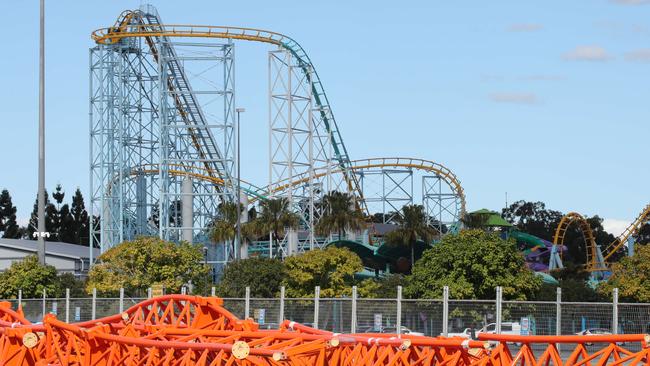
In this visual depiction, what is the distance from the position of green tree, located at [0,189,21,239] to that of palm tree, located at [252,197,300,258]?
175ft

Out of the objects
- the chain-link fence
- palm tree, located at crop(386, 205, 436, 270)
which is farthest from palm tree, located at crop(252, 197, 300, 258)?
the chain-link fence

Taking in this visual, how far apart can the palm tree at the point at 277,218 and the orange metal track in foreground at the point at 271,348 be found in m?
47.9

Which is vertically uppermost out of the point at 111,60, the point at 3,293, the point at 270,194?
the point at 111,60

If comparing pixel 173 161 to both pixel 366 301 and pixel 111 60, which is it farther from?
pixel 366 301

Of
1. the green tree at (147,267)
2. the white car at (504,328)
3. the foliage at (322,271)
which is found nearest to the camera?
the white car at (504,328)

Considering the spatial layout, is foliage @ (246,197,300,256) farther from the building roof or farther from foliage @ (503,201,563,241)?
foliage @ (503,201,563,241)

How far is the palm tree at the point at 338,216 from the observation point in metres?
68.9

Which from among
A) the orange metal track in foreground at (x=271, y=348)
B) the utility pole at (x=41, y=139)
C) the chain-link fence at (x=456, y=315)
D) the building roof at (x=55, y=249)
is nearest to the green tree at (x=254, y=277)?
the utility pole at (x=41, y=139)

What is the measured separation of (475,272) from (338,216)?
26.4 m

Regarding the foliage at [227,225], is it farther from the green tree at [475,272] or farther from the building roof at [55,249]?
the green tree at [475,272]

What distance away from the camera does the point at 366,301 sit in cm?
2403

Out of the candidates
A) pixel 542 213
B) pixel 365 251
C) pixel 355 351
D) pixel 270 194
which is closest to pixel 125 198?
pixel 270 194

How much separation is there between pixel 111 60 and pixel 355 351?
Result: 178ft

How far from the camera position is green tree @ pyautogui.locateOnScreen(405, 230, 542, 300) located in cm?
4225
